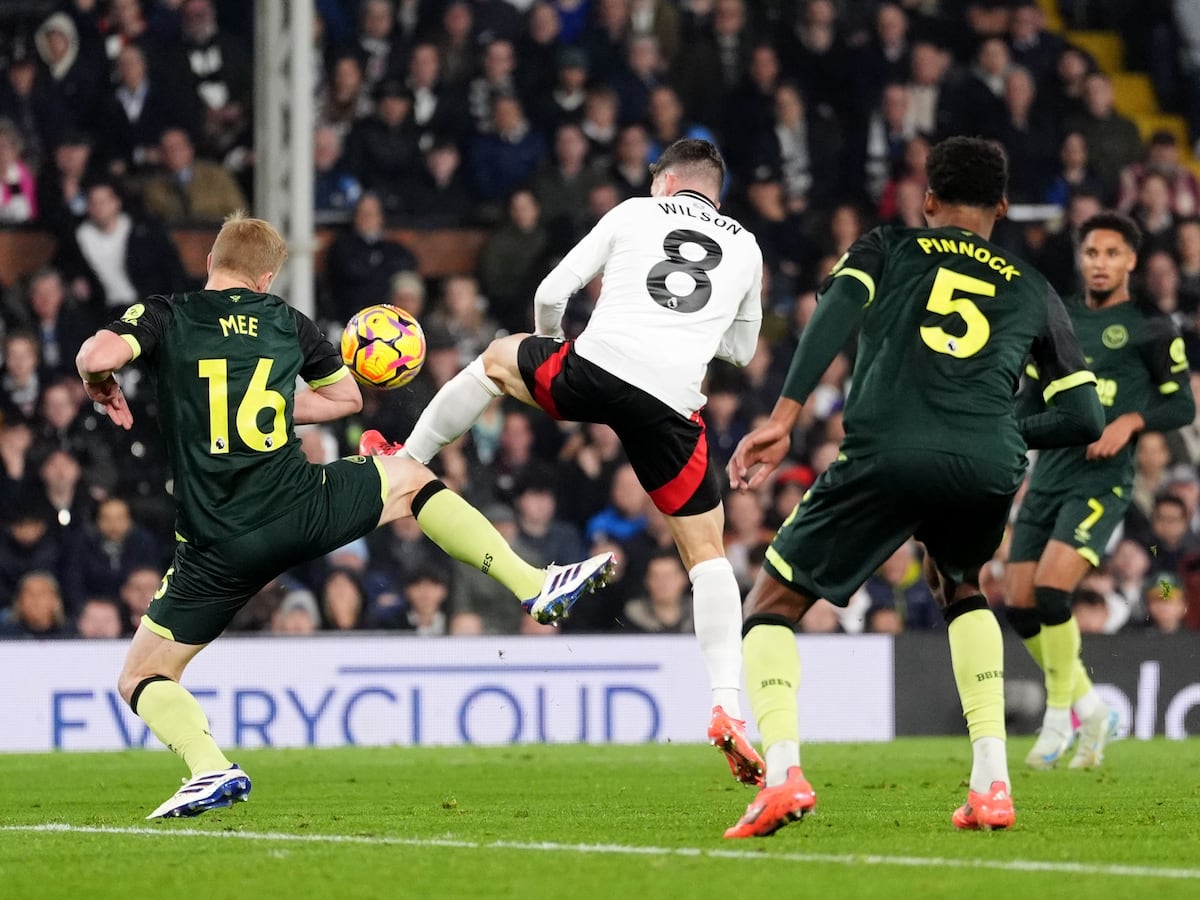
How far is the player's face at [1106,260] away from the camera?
9.79 metres

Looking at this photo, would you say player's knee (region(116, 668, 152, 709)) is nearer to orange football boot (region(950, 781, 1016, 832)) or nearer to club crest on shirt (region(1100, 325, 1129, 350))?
orange football boot (region(950, 781, 1016, 832))

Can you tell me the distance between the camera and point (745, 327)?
7.64m

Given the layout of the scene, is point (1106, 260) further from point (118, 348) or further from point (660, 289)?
point (118, 348)

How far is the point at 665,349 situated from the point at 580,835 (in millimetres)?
1855

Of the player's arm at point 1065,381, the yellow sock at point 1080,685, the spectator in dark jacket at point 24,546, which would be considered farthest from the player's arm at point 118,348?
the spectator in dark jacket at point 24,546

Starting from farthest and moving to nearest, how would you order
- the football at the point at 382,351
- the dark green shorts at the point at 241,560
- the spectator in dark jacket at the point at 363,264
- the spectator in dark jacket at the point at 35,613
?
the spectator in dark jacket at the point at 363,264 → the spectator in dark jacket at the point at 35,613 → the football at the point at 382,351 → the dark green shorts at the point at 241,560

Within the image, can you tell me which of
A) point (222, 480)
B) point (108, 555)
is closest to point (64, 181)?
point (108, 555)

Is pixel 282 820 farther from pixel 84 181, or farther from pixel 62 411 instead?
pixel 84 181

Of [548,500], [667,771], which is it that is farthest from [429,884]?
[548,500]

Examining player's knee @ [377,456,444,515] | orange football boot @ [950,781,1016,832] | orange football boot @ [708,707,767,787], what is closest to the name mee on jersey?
orange football boot @ [950,781,1016,832]

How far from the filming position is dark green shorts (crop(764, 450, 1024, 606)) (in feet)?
19.7

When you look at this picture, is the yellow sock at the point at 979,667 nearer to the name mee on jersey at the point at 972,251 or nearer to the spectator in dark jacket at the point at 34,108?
the name mee on jersey at the point at 972,251

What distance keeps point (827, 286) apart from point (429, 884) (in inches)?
85.8

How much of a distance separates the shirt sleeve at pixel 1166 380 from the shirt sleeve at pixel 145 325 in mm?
5138
